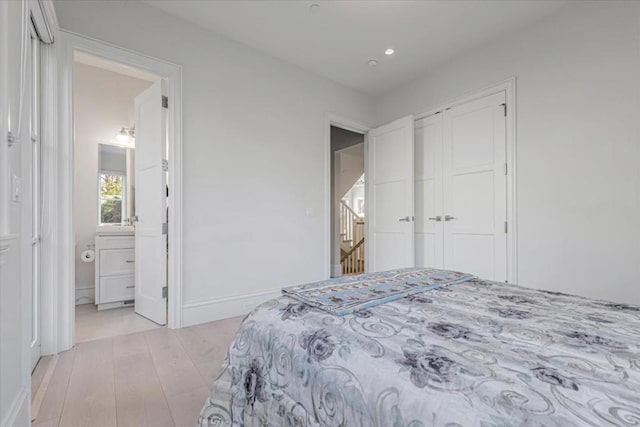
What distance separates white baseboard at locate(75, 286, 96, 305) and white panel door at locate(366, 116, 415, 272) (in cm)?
343

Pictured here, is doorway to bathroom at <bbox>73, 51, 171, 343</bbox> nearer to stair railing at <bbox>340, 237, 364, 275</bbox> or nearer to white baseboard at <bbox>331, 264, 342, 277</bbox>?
white baseboard at <bbox>331, 264, 342, 277</bbox>

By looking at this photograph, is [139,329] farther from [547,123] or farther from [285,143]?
[547,123]

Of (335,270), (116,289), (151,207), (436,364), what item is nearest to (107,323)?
(116,289)

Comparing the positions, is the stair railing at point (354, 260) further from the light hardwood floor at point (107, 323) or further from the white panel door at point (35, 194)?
the white panel door at point (35, 194)

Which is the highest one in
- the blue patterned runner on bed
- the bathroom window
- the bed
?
the bathroom window

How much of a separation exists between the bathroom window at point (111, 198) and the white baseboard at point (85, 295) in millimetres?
790

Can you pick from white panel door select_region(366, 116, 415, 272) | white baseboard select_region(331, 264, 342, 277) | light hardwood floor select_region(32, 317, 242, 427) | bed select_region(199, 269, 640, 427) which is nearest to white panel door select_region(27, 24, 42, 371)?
light hardwood floor select_region(32, 317, 242, 427)

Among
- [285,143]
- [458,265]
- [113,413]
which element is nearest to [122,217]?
[285,143]

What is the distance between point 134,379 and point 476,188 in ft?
10.8

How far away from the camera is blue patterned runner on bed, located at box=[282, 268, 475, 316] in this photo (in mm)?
A: 1160

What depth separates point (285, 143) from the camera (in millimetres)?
3451

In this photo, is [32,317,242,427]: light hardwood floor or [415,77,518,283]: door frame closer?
[32,317,242,427]: light hardwood floor

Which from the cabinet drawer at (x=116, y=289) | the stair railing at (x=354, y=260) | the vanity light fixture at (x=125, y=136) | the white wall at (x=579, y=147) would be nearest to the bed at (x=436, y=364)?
the white wall at (x=579, y=147)

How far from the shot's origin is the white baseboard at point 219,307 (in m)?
2.73
